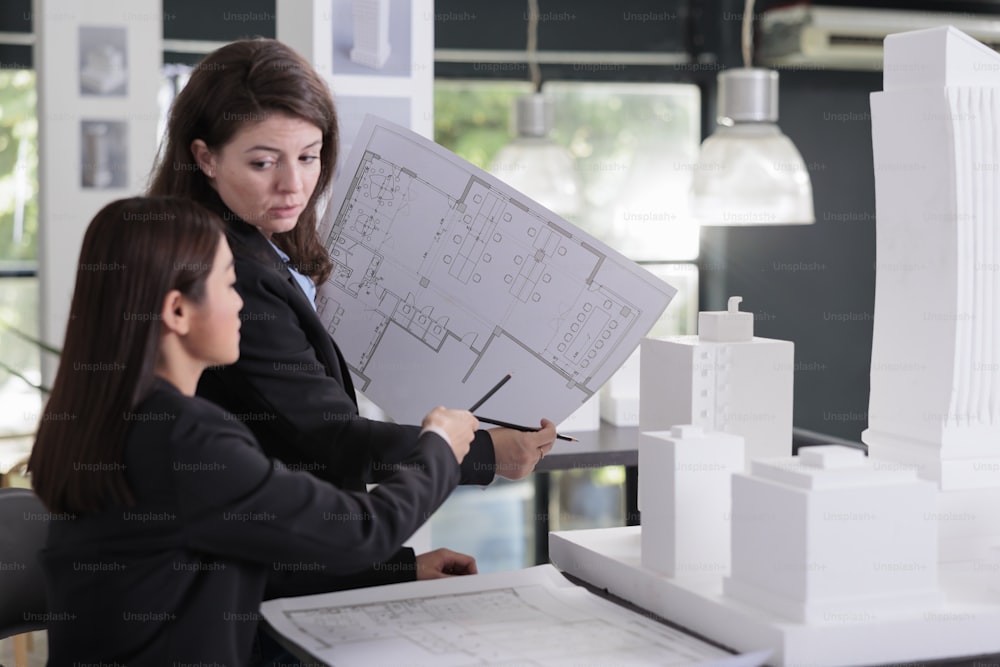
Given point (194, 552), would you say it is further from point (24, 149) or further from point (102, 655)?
point (24, 149)

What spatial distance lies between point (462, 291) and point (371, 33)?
1.32 meters

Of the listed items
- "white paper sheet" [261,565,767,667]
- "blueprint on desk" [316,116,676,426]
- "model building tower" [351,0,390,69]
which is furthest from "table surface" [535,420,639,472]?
"white paper sheet" [261,565,767,667]

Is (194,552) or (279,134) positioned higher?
(279,134)

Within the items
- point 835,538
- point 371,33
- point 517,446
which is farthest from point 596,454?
point 835,538

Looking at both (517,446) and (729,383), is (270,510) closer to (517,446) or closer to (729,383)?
(517,446)

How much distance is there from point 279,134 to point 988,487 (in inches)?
41.2

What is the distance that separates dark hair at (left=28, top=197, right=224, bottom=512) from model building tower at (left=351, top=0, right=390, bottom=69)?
171 centimetres

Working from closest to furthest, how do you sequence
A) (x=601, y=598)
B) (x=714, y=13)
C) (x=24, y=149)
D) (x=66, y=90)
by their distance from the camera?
(x=601, y=598), (x=66, y=90), (x=24, y=149), (x=714, y=13)

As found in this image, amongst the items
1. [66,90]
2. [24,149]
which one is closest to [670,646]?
[66,90]

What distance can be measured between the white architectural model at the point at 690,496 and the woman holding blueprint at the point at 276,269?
0.28m

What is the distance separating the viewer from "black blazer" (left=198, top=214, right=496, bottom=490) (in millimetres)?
1583

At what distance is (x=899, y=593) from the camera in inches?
52.9

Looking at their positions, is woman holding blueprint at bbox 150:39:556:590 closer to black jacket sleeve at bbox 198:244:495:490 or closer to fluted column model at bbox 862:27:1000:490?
black jacket sleeve at bbox 198:244:495:490

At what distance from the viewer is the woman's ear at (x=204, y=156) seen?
1674 millimetres
